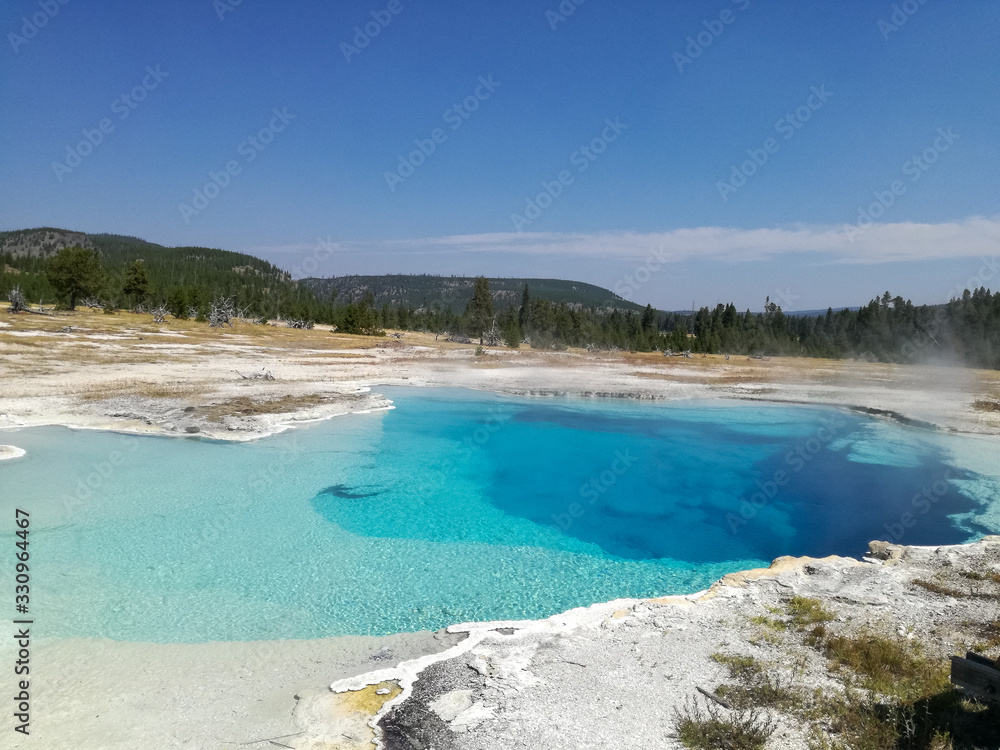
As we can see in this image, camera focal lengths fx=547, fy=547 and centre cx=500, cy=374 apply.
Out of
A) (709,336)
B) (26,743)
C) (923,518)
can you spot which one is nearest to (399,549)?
(26,743)

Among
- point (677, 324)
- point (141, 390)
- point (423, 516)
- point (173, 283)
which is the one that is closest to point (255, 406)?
point (141, 390)

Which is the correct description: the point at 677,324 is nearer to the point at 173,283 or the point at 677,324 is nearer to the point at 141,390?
the point at 141,390

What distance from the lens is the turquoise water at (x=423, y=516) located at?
9.49 m

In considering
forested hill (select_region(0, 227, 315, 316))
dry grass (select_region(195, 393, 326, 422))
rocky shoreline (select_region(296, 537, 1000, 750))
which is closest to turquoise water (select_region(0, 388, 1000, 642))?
rocky shoreline (select_region(296, 537, 1000, 750))

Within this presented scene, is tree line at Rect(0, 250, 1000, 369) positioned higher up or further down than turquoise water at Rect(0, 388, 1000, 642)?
higher up

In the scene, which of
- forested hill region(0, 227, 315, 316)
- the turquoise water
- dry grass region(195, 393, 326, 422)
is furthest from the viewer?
forested hill region(0, 227, 315, 316)

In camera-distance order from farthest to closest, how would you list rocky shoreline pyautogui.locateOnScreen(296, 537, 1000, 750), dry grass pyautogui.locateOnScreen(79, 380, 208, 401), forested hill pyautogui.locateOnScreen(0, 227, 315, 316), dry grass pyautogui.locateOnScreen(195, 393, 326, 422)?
forested hill pyautogui.locateOnScreen(0, 227, 315, 316) → dry grass pyautogui.locateOnScreen(79, 380, 208, 401) → dry grass pyautogui.locateOnScreen(195, 393, 326, 422) → rocky shoreline pyautogui.locateOnScreen(296, 537, 1000, 750)

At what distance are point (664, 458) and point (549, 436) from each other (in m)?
5.10

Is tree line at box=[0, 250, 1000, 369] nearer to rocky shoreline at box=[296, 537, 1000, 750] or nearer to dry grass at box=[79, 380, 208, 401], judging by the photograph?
dry grass at box=[79, 380, 208, 401]

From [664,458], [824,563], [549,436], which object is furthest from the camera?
[549,436]

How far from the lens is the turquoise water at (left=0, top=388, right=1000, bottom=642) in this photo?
9.49 metres

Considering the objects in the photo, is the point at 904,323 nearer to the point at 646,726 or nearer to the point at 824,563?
the point at 824,563

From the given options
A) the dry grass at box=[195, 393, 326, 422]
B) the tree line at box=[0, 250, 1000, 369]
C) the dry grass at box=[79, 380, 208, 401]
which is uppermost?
the tree line at box=[0, 250, 1000, 369]

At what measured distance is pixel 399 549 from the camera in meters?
12.0
